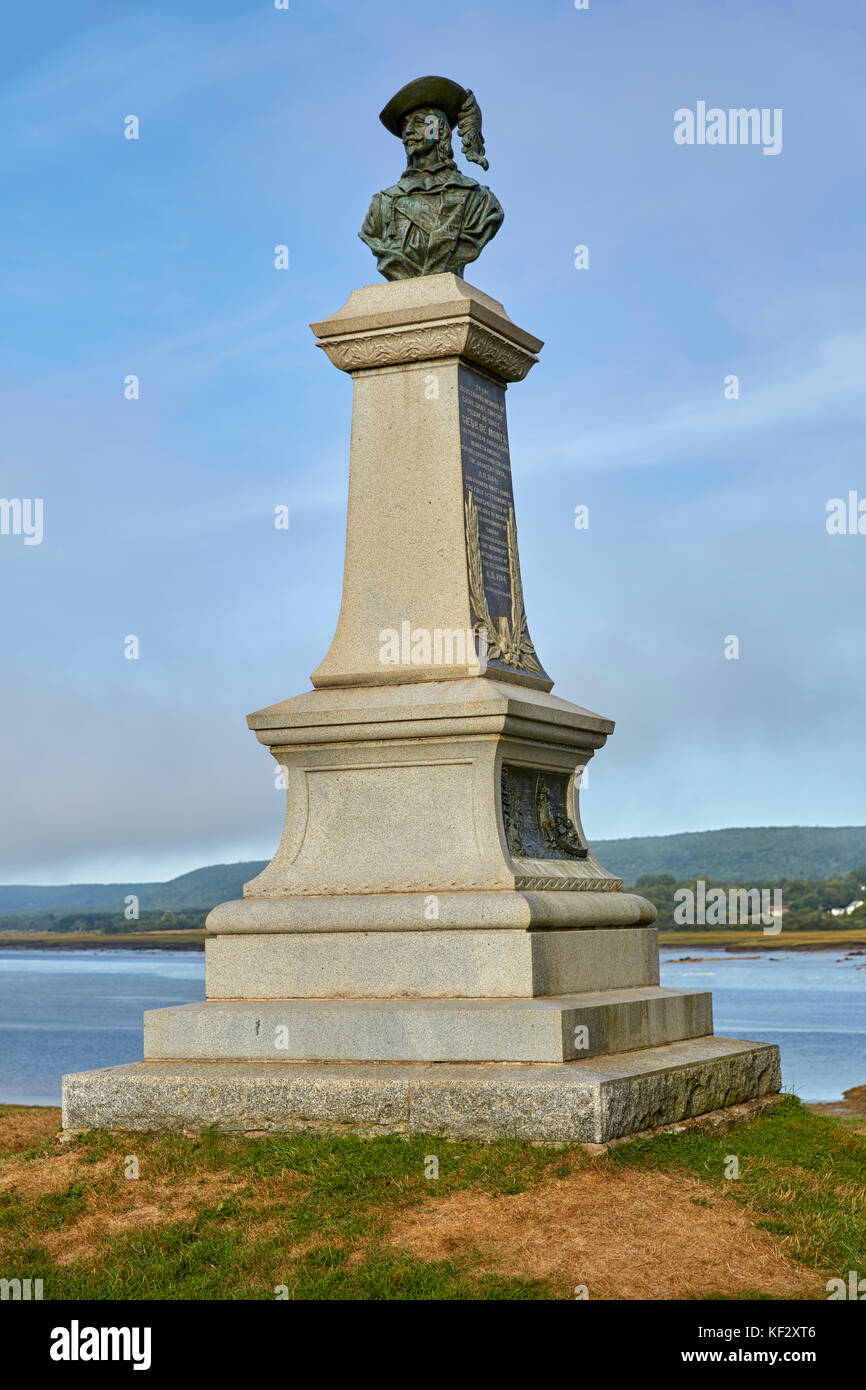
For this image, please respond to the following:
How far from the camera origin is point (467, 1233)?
7.33m

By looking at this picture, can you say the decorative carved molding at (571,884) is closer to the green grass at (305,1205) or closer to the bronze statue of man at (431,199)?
the green grass at (305,1205)

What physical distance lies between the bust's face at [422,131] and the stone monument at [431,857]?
0.10 ft

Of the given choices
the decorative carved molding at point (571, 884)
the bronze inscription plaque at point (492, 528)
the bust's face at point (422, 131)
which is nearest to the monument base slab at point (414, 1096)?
the decorative carved molding at point (571, 884)

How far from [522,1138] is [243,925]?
2.62 metres

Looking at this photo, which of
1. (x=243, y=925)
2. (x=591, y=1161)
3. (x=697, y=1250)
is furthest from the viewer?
(x=243, y=925)

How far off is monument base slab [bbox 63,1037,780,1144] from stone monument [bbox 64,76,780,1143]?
0.01 m

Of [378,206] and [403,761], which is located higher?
[378,206]

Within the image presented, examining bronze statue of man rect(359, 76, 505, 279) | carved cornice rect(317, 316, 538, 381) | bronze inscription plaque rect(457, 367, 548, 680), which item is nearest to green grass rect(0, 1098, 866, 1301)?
bronze inscription plaque rect(457, 367, 548, 680)

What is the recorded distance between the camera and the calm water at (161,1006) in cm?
2725

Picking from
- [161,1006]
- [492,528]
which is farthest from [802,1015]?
[492,528]

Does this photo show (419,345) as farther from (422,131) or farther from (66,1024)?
(66,1024)
